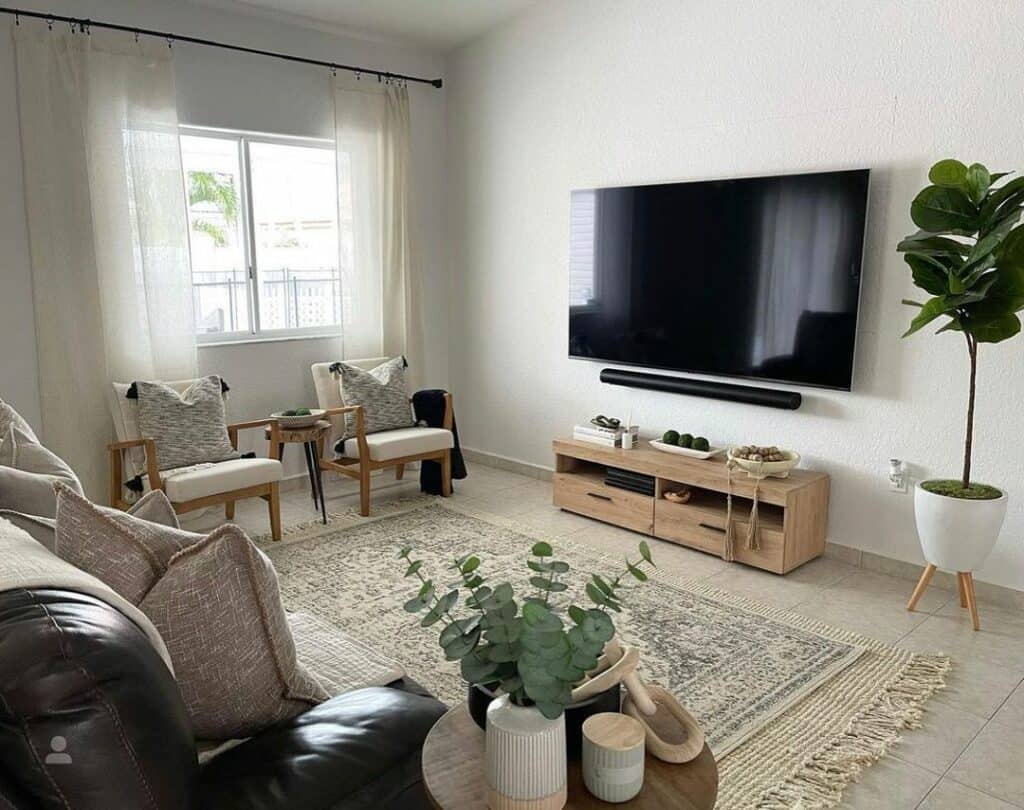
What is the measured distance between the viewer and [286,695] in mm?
1419

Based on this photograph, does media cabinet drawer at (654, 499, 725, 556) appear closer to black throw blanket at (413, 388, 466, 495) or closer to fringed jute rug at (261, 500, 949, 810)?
fringed jute rug at (261, 500, 949, 810)

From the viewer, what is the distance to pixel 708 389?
4.14m

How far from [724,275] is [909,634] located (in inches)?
73.4

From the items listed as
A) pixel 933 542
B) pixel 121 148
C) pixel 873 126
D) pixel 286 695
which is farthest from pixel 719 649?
pixel 121 148

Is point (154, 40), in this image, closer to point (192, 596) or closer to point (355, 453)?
point (355, 453)

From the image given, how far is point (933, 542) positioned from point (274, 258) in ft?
12.8

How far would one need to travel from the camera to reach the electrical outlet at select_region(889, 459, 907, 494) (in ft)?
11.6

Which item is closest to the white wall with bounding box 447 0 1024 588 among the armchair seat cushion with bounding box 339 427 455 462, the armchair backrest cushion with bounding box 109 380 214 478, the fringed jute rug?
the armchair seat cushion with bounding box 339 427 455 462

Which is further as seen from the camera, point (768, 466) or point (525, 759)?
point (768, 466)

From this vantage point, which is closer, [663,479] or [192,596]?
[192,596]

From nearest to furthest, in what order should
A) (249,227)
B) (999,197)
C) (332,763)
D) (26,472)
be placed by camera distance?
(332,763), (26,472), (999,197), (249,227)

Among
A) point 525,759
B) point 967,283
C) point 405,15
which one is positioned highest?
point 405,15

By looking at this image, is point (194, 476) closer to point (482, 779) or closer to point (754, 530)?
point (754, 530)

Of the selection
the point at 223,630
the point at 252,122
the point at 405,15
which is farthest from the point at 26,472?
the point at 405,15
